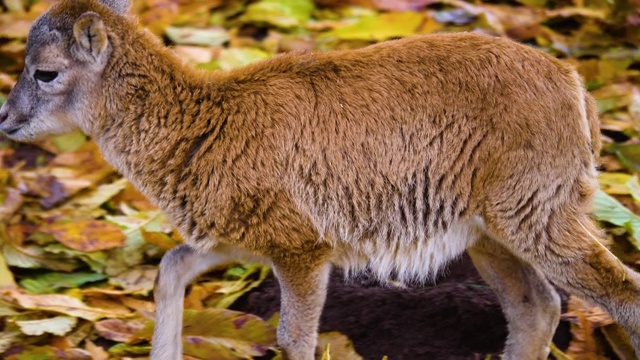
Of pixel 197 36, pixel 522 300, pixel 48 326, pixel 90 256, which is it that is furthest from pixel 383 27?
pixel 48 326

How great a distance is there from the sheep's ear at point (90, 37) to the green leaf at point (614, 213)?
326 centimetres

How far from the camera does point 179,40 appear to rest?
910cm

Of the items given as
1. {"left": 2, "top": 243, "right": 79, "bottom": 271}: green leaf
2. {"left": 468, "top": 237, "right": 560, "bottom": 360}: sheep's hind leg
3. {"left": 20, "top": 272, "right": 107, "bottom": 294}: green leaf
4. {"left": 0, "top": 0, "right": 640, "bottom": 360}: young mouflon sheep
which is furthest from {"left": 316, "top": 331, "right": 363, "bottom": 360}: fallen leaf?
{"left": 2, "top": 243, "right": 79, "bottom": 271}: green leaf

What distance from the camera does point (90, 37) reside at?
5.60 m

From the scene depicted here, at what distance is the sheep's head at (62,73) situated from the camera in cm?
564

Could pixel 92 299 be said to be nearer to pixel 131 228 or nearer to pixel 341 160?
pixel 131 228

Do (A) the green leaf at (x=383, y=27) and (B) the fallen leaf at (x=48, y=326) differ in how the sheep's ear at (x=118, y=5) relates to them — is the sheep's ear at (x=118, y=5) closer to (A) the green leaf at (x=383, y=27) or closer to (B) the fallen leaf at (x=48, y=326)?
(B) the fallen leaf at (x=48, y=326)

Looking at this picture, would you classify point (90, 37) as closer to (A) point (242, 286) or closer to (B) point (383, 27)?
(A) point (242, 286)

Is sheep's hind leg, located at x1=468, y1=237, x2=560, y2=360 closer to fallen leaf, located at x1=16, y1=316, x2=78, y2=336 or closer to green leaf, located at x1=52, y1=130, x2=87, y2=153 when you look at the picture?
fallen leaf, located at x1=16, y1=316, x2=78, y2=336

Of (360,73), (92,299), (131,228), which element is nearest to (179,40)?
(131,228)

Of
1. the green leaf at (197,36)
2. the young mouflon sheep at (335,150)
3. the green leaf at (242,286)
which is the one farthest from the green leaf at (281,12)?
the young mouflon sheep at (335,150)

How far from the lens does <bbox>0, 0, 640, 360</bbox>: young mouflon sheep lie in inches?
210

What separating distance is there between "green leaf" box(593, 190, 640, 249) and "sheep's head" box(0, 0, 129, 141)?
3.25 m

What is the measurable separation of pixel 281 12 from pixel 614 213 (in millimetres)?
4127
